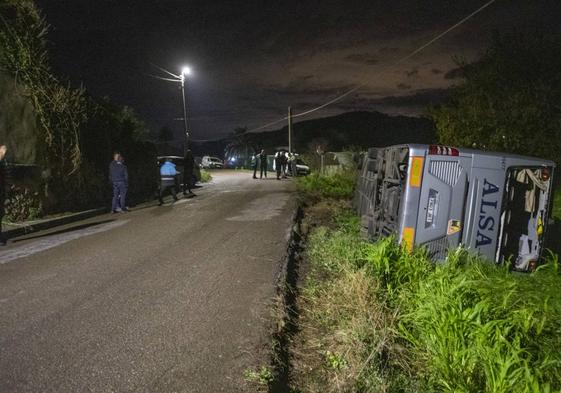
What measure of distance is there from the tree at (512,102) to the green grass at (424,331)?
46.7ft

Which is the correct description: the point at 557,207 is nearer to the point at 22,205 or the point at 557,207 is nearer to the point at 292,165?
the point at 292,165

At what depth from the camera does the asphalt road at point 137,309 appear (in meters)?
2.89

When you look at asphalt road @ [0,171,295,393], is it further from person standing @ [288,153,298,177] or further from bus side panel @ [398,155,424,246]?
person standing @ [288,153,298,177]

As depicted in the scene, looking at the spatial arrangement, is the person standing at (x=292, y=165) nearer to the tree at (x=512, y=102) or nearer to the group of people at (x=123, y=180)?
the tree at (x=512, y=102)

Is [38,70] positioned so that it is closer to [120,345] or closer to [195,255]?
[195,255]

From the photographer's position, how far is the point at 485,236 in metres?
5.47

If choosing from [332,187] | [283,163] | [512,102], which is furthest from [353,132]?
[332,187]

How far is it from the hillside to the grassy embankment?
8195 centimetres

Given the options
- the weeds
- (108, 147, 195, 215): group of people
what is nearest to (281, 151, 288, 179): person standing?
(108, 147, 195, 215): group of people

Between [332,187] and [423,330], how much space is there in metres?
13.3

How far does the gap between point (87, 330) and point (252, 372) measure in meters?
1.85

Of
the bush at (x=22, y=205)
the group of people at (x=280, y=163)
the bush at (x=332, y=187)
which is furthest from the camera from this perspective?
the group of people at (x=280, y=163)

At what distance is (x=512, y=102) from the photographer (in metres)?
16.7

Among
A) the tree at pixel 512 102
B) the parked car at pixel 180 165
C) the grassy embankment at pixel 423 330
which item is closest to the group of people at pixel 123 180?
the parked car at pixel 180 165
